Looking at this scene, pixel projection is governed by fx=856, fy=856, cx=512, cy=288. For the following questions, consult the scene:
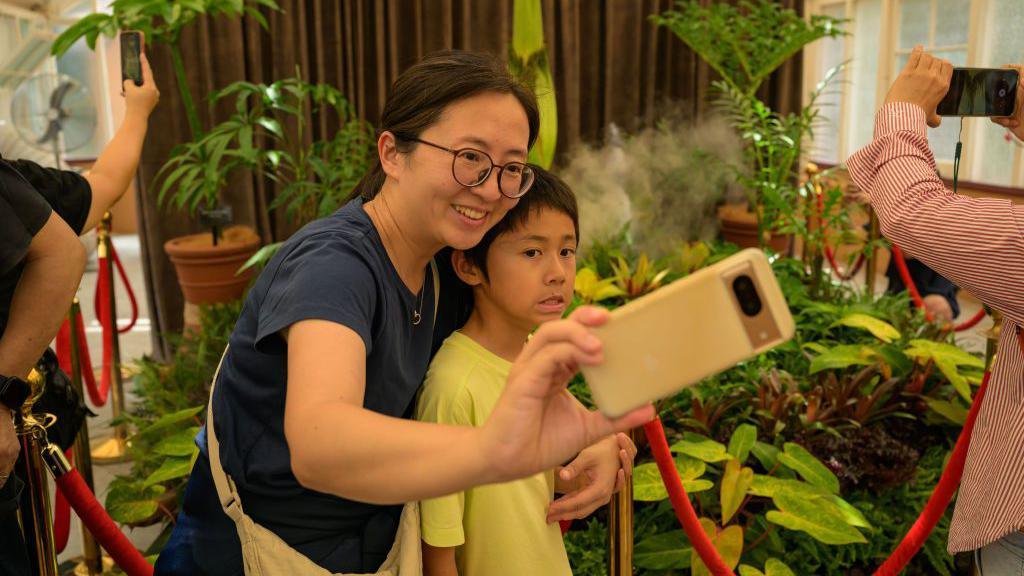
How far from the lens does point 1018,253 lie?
1279mm

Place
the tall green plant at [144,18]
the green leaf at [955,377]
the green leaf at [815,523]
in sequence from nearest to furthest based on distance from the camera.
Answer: the green leaf at [815,523]
the green leaf at [955,377]
the tall green plant at [144,18]

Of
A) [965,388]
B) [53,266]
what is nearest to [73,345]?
[53,266]

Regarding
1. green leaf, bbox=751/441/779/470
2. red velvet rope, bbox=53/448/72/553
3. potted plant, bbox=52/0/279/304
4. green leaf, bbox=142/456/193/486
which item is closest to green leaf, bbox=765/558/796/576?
green leaf, bbox=751/441/779/470

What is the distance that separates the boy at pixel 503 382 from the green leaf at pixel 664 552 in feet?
3.21

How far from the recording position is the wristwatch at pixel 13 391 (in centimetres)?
139

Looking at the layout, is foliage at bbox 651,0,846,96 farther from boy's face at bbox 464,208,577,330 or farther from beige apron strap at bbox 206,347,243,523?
beige apron strap at bbox 206,347,243,523

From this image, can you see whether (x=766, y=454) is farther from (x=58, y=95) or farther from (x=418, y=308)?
(x=58, y=95)

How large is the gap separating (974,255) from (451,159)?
823 millimetres

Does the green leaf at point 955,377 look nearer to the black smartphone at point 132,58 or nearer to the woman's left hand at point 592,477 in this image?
the woman's left hand at point 592,477

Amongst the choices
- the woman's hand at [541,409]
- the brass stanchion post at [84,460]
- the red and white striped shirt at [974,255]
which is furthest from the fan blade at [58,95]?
the woman's hand at [541,409]

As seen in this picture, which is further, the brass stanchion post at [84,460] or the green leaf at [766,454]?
the green leaf at [766,454]

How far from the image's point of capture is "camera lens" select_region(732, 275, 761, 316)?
809 millimetres

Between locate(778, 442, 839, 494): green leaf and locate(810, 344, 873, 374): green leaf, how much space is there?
1.97 feet

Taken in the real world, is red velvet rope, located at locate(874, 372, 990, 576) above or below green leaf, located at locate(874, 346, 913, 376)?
above
